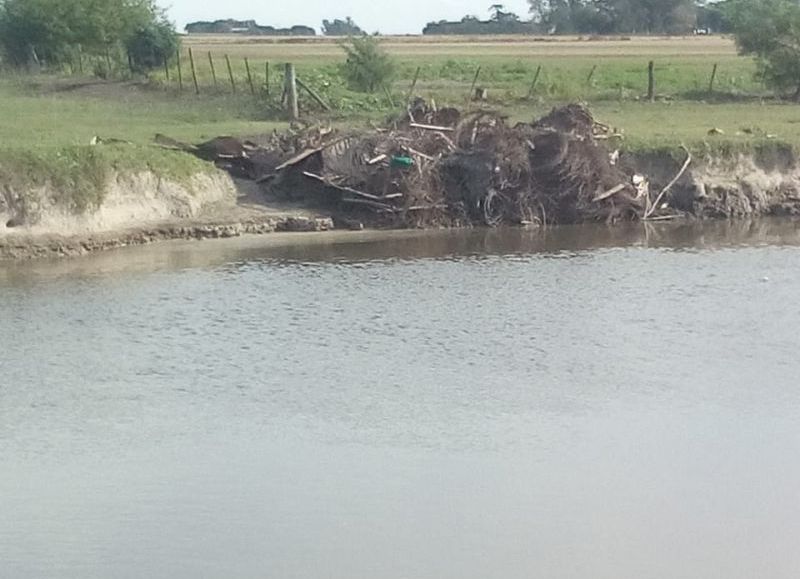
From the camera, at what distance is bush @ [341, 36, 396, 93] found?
123 ft

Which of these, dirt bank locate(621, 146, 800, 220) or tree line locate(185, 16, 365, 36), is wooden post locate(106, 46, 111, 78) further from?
tree line locate(185, 16, 365, 36)

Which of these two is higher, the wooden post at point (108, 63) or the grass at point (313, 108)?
the wooden post at point (108, 63)

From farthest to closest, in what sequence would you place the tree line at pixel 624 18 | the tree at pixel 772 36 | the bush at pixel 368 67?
the tree line at pixel 624 18 → the tree at pixel 772 36 → the bush at pixel 368 67

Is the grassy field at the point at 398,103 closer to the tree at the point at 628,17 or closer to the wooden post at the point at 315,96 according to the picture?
the wooden post at the point at 315,96

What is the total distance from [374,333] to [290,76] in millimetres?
16956

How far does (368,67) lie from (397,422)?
25.5 meters

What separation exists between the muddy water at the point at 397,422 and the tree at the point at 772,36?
20.6 metres

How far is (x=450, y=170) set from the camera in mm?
26000

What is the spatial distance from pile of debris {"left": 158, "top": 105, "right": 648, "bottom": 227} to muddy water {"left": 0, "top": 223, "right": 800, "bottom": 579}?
189 inches

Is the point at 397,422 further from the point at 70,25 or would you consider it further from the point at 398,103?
the point at 70,25

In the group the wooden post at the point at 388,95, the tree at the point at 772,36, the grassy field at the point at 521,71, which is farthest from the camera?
the tree at the point at 772,36

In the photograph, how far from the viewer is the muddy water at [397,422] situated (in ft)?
33.3

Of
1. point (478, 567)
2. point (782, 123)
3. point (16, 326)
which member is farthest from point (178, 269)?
point (782, 123)

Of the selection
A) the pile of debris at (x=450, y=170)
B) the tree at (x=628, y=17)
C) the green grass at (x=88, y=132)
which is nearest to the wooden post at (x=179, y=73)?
the green grass at (x=88, y=132)
